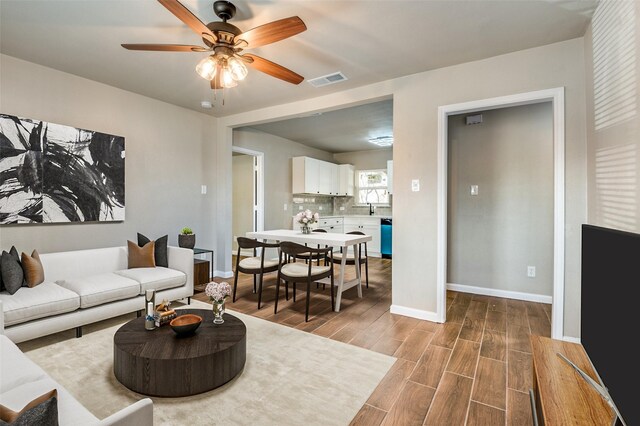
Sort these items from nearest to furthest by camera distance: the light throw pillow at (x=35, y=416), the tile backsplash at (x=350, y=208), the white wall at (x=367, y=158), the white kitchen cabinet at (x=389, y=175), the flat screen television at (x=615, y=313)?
1. the light throw pillow at (x=35, y=416)
2. the flat screen television at (x=615, y=313)
3. the white kitchen cabinet at (x=389, y=175)
4. the white wall at (x=367, y=158)
5. the tile backsplash at (x=350, y=208)

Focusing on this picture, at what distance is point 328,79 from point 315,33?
93 centimetres

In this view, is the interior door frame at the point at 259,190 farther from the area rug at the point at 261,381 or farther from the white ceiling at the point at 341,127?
the area rug at the point at 261,381

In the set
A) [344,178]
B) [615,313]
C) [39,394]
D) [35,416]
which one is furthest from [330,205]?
[35,416]

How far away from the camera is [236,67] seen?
7.82 feet

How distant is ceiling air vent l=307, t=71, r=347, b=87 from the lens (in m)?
3.41

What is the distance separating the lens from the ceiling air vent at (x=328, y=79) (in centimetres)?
341

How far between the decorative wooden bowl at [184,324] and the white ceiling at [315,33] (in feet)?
7.41

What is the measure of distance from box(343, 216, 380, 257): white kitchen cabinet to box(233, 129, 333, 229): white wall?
4.78 feet

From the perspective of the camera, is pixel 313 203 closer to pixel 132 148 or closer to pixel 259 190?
pixel 259 190

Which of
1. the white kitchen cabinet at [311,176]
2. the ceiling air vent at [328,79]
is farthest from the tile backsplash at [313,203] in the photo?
the ceiling air vent at [328,79]

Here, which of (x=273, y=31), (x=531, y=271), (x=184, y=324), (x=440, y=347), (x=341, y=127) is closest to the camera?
(x=273, y=31)

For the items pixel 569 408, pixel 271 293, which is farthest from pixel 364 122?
pixel 569 408

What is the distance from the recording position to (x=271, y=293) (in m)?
4.18

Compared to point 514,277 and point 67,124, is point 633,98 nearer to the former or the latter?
point 514,277
